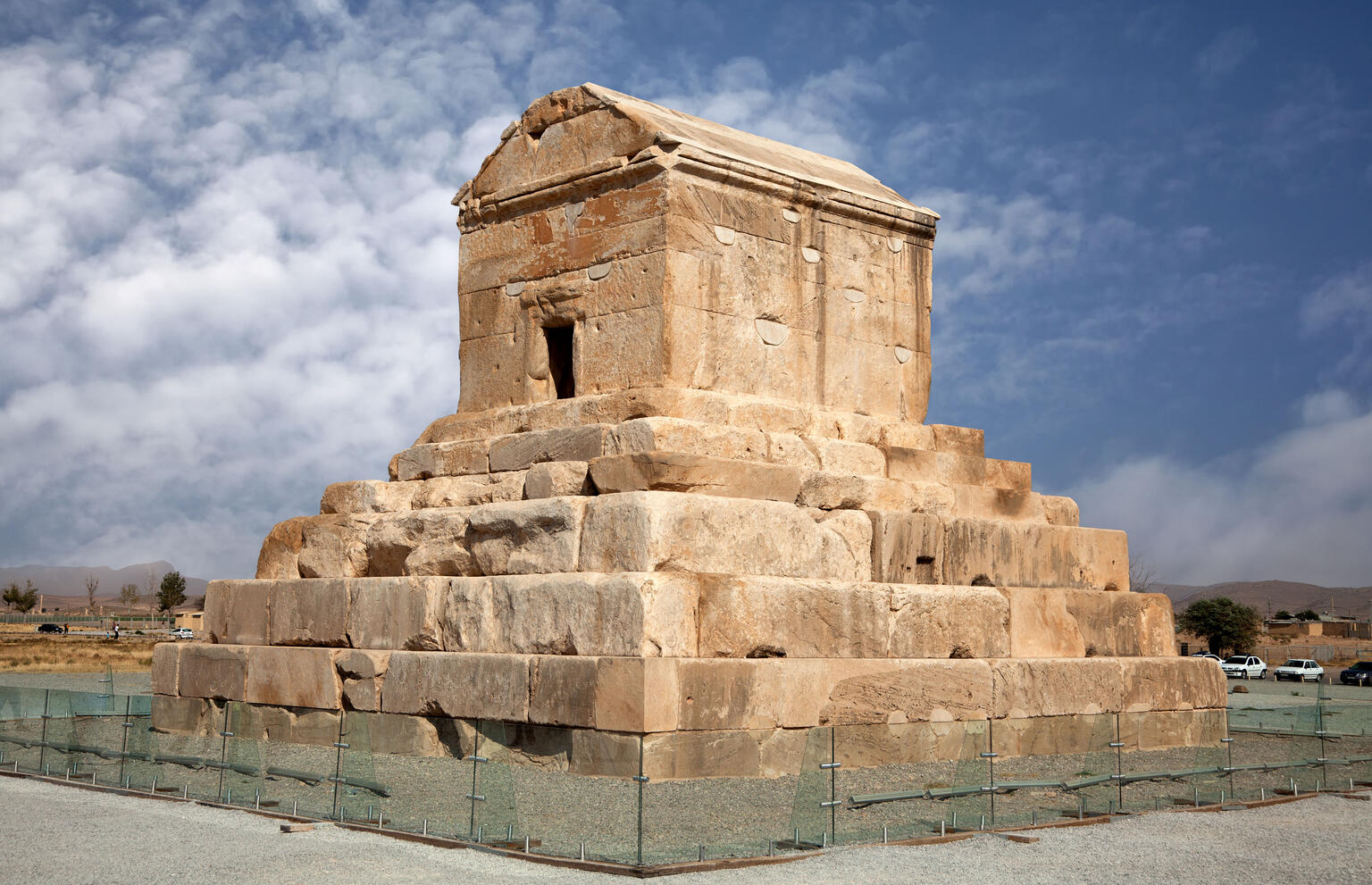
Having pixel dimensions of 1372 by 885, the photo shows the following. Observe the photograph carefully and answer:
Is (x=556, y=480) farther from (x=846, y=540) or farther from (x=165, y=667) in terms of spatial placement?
(x=165, y=667)

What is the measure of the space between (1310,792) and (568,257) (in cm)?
659

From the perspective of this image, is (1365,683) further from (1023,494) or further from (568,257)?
(568,257)

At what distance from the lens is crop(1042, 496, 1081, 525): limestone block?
11695 millimetres

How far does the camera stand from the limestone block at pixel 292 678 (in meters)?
10.1

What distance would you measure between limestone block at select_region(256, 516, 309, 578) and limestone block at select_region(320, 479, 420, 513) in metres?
0.32

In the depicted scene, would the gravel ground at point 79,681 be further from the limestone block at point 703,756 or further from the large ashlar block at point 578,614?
the limestone block at point 703,756

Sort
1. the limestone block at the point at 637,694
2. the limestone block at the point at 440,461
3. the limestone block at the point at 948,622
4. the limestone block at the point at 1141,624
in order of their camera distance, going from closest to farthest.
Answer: the limestone block at the point at 637,694, the limestone block at the point at 948,622, the limestone block at the point at 440,461, the limestone block at the point at 1141,624

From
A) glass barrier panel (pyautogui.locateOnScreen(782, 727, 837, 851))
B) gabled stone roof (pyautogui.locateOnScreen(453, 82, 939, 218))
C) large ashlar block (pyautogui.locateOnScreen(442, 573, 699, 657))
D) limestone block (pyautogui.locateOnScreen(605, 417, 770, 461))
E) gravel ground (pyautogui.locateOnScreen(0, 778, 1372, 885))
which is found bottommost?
gravel ground (pyautogui.locateOnScreen(0, 778, 1372, 885))

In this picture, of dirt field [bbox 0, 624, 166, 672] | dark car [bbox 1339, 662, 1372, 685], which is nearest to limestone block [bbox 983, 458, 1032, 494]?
dirt field [bbox 0, 624, 166, 672]

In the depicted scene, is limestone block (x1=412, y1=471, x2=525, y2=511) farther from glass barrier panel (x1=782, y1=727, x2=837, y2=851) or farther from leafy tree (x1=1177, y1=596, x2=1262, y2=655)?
leafy tree (x1=1177, y1=596, x2=1262, y2=655)

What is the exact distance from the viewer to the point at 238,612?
11.2 meters

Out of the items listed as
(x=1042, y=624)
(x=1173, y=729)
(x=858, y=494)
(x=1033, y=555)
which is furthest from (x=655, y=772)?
(x=1173, y=729)

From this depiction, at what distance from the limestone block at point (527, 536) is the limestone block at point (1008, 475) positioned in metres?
3.98

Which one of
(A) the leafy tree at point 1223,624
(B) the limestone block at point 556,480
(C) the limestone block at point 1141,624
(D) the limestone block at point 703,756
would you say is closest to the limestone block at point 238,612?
(B) the limestone block at point 556,480
